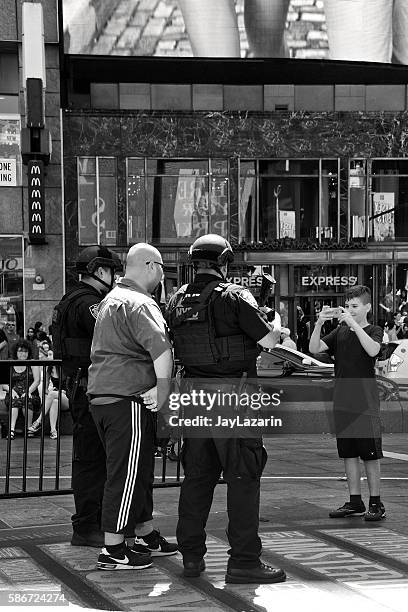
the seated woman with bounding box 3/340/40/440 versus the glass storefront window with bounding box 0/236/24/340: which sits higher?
the glass storefront window with bounding box 0/236/24/340

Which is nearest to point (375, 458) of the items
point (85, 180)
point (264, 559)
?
point (264, 559)

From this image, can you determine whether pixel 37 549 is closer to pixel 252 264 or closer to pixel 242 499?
pixel 242 499

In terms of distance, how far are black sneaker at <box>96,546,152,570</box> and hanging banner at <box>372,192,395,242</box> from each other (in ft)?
87.4

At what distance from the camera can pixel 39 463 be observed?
34.3 feet

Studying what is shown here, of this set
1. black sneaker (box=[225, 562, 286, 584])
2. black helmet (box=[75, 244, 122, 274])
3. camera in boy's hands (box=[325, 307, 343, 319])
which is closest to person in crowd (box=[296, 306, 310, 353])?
camera in boy's hands (box=[325, 307, 343, 319])

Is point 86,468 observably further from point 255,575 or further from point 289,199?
point 289,199

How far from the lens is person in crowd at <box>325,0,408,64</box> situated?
32.8 metres

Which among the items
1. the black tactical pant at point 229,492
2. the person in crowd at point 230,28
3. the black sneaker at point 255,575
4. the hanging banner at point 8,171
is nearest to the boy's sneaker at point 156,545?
the black tactical pant at point 229,492

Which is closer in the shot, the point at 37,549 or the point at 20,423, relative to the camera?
the point at 37,549

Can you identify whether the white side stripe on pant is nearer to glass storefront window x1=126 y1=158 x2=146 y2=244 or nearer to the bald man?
the bald man

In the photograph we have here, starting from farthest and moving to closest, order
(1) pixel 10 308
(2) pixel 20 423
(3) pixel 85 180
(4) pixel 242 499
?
(3) pixel 85 180 < (1) pixel 10 308 < (2) pixel 20 423 < (4) pixel 242 499

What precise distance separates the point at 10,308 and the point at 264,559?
23.2m

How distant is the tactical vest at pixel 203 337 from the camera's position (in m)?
5.73

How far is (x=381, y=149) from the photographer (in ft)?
105
